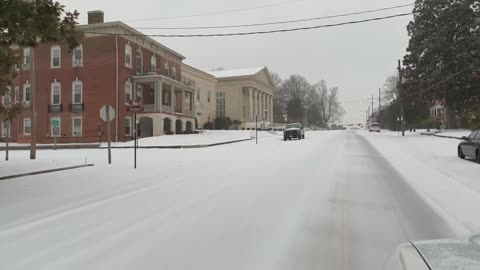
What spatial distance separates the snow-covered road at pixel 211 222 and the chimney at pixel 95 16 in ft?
111

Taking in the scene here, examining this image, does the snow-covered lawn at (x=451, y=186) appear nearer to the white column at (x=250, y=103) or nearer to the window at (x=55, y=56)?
the window at (x=55, y=56)

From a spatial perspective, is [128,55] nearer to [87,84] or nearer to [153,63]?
[87,84]

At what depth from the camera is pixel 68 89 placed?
4206cm

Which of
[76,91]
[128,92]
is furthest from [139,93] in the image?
[76,91]

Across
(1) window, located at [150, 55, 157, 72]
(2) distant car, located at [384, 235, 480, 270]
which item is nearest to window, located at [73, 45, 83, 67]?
(1) window, located at [150, 55, 157, 72]

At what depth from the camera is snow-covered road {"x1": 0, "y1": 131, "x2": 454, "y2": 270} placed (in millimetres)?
5191

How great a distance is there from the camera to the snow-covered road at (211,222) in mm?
5191

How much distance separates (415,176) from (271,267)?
9.82 m

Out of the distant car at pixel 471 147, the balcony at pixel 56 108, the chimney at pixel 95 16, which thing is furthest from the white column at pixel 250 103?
the distant car at pixel 471 147

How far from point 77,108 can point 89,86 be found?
243 centimetres

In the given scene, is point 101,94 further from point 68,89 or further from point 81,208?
point 81,208

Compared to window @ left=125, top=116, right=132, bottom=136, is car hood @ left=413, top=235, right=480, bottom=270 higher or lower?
lower

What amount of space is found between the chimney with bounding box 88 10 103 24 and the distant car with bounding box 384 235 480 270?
147ft

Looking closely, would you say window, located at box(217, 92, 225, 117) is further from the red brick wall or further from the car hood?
the car hood
